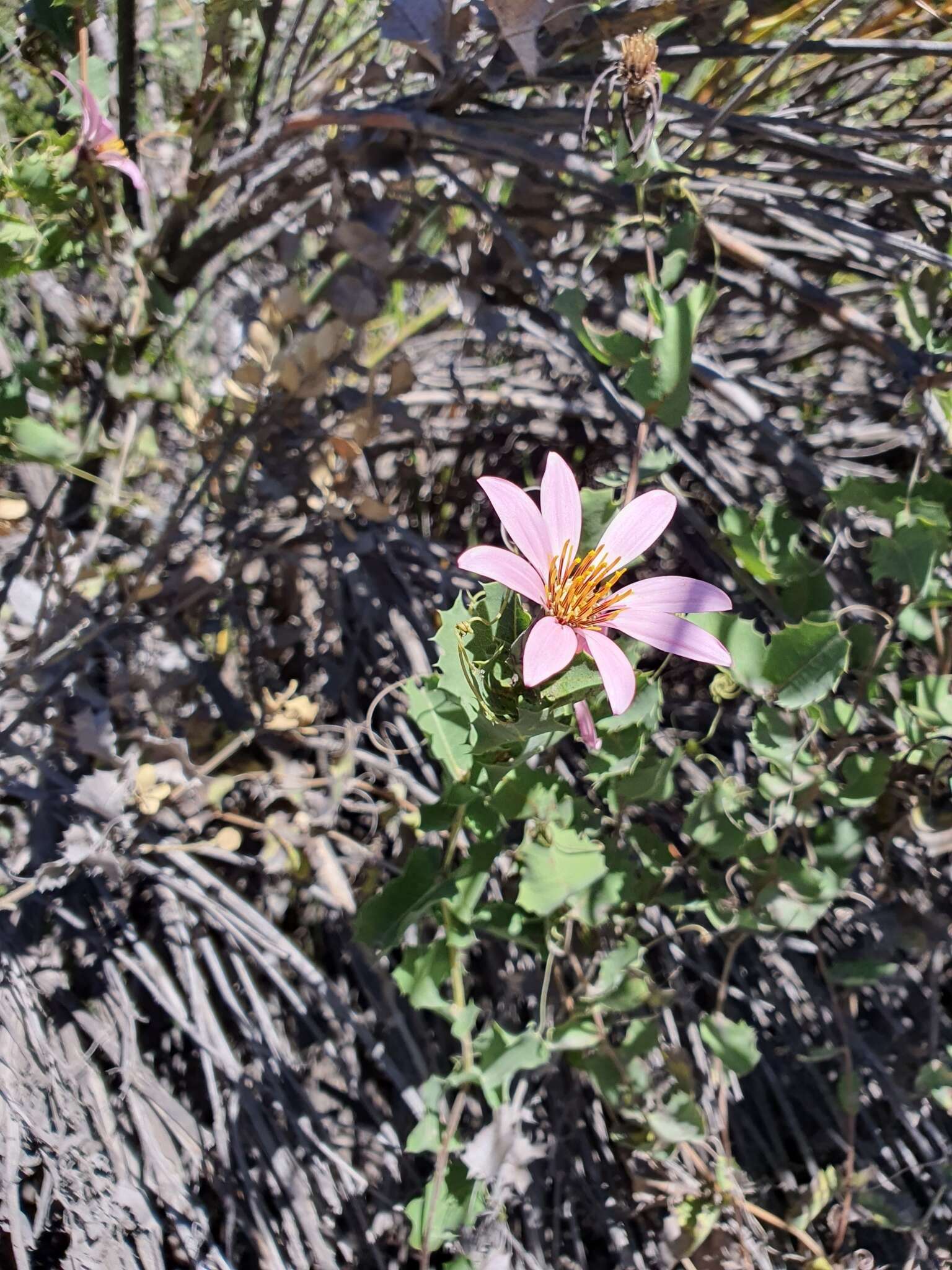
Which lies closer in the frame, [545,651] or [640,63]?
[545,651]

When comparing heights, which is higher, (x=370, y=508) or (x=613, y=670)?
(x=370, y=508)

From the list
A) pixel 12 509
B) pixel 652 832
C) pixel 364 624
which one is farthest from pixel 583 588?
pixel 12 509

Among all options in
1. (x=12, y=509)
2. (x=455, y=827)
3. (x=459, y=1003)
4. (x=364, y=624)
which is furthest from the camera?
(x=364, y=624)

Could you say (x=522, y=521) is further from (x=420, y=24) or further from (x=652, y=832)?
(x=420, y=24)

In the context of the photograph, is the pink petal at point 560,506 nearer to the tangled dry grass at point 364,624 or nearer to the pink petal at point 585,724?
the pink petal at point 585,724

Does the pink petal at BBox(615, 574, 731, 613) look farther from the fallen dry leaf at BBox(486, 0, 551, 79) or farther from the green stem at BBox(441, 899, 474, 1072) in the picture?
the fallen dry leaf at BBox(486, 0, 551, 79)

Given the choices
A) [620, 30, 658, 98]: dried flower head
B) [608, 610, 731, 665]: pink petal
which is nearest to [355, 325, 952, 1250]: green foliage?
[608, 610, 731, 665]: pink petal

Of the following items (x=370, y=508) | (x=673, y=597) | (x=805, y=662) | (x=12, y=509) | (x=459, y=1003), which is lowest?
(x=459, y=1003)

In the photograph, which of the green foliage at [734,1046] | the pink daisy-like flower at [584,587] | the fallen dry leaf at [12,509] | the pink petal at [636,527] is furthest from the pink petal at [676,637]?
the fallen dry leaf at [12,509]
